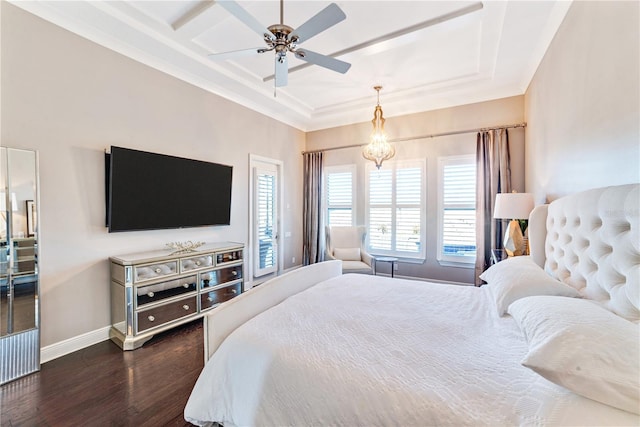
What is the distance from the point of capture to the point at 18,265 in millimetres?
2186

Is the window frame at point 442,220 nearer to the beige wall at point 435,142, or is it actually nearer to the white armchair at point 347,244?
the beige wall at point 435,142

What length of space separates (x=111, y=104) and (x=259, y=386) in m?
3.16

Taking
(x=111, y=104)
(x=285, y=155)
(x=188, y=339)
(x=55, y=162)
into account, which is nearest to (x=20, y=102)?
(x=55, y=162)

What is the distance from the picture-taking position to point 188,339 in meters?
2.84

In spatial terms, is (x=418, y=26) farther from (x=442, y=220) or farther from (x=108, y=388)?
(x=108, y=388)

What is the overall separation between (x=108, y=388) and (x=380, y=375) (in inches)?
86.2

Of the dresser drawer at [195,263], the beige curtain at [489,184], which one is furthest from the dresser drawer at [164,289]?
the beige curtain at [489,184]

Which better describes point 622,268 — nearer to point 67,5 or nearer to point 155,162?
point 155,162

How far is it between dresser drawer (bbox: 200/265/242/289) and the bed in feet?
5.61

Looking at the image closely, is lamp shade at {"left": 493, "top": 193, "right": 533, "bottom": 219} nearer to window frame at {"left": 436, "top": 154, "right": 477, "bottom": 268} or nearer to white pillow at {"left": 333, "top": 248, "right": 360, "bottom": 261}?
window frame at {"left": 436, "top": 154, "right": 477, "bottom": 268}

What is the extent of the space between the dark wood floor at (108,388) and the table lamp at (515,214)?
343 centimetres

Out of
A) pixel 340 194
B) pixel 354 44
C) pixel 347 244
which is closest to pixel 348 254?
pixel 347 244

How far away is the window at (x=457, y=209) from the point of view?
4.34m

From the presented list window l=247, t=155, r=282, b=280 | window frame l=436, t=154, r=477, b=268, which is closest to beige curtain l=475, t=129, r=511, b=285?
window frame l=436, t=154, r=477, b=268
